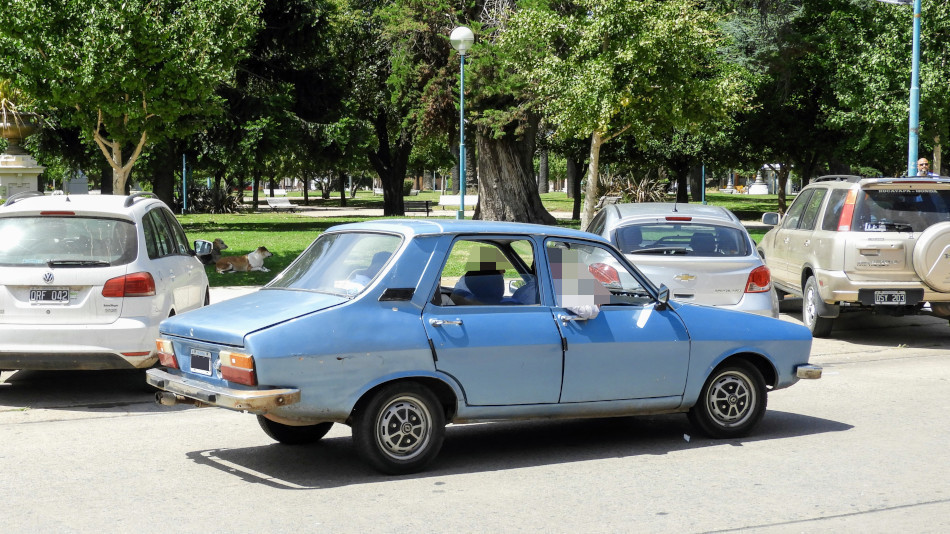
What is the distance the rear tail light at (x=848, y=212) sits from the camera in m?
12.6

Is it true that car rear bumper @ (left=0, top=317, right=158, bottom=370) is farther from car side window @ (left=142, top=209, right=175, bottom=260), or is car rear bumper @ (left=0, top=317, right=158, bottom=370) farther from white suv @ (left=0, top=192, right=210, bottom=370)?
car side window @ (left=142, top=209, right=175, bottom=260)

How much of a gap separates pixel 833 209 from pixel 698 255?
326cm

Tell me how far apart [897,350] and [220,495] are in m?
9.09

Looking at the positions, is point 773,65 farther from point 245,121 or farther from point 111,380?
point 111,380

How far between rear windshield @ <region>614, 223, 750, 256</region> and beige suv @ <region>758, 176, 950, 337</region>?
2.22 m

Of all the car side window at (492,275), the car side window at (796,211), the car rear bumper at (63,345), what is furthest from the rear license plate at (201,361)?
the car side window at (796,211)

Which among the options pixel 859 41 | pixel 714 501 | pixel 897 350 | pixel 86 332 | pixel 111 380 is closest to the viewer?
pixel 714 501

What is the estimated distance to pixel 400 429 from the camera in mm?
6566

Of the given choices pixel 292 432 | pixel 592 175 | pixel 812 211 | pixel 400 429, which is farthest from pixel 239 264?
pixel 400 429

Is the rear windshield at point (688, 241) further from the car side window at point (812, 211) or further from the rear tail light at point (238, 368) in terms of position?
the rear tail light at point (238, 368)

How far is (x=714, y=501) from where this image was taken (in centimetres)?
619

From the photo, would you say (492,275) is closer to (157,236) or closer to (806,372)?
(806,372)

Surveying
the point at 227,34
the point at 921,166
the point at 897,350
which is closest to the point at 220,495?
the point at 897,350

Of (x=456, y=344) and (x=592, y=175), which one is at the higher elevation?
(x=592, y=175)
